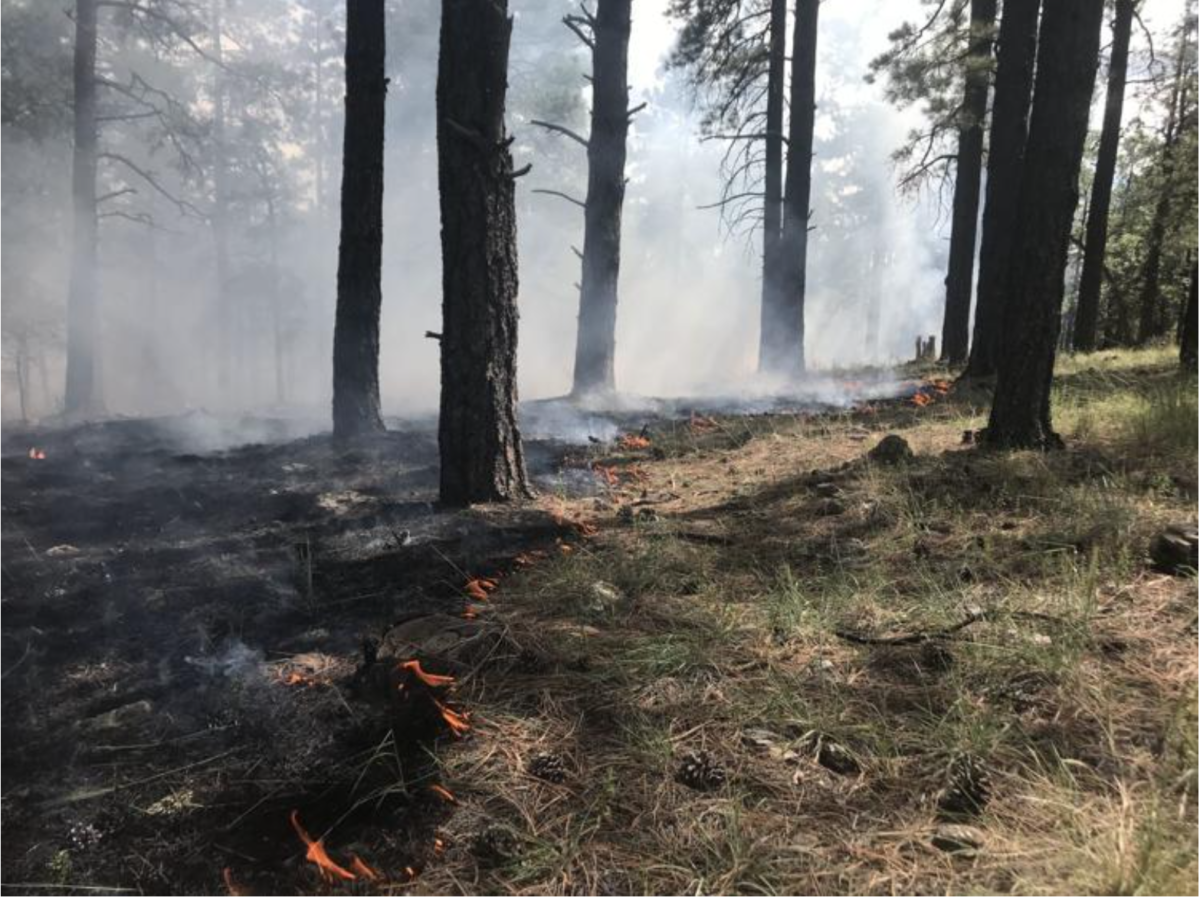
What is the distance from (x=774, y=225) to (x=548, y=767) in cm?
1248

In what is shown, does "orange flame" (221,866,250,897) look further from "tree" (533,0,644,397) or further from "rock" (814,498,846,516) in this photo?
"tree" (533,0,644,397)

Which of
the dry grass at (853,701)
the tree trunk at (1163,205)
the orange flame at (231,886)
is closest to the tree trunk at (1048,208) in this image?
the dry grass at (853,701)

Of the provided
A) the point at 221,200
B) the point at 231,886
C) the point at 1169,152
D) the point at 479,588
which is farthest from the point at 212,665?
the point at 221,200

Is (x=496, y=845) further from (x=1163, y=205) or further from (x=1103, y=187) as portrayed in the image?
(x=1163, y=205)

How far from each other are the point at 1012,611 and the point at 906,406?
5.15 meters

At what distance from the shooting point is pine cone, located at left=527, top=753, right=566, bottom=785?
180 cm

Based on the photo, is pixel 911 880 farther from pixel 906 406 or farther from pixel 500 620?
pixel 906 406

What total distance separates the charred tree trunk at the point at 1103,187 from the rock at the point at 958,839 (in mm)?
12353

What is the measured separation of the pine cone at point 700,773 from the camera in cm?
173

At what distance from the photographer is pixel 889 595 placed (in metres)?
2.66

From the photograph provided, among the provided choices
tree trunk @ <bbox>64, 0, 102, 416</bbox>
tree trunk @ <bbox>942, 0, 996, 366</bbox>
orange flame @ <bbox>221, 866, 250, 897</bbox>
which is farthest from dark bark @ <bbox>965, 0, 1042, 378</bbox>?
tree trunk @ <bbox>64, 0, 102, 416</bbox>

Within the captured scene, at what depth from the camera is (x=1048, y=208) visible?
4.41 meters

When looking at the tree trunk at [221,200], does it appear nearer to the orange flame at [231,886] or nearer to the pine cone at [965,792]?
the orange flame at [231,886]

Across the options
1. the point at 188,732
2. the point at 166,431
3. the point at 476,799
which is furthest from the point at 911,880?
the point at 166,431
